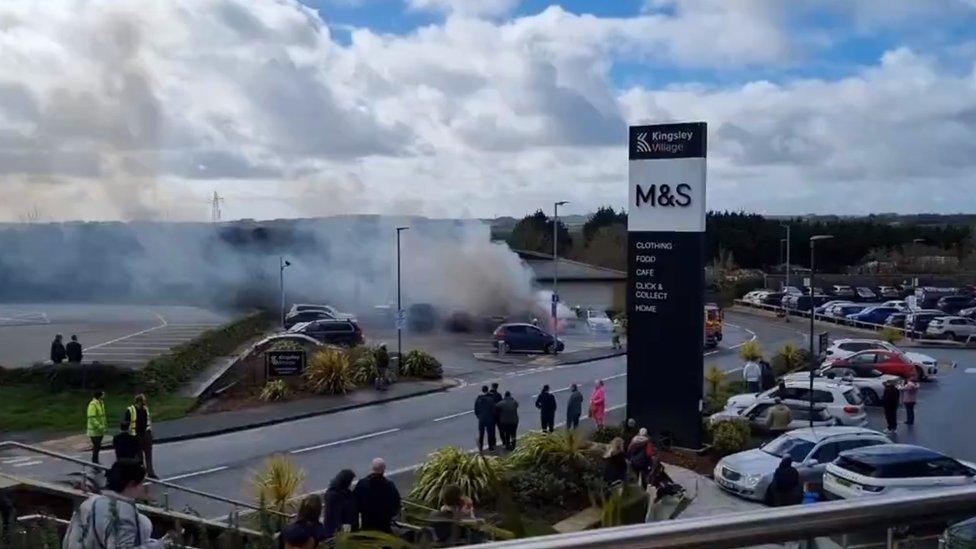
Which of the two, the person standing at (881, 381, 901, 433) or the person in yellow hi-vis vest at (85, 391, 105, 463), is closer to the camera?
the person in yellow hi-vis vest at (85, 391, 105, 463)

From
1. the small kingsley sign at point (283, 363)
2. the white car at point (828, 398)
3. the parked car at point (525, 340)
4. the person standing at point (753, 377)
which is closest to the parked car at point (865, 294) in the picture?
the parked car at point (525, 340)

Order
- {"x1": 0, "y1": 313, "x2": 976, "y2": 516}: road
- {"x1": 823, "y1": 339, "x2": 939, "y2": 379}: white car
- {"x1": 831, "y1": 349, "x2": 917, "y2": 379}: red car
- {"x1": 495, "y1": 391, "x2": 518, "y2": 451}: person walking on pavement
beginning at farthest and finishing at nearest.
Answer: {"x1": 823, "y1": 339, "x2": 939, "y2": 379}: white car < {"x1": 831, "y1": 349, "x2": 917, "y2": 379}: red car < {"x1": 495, "y1": 391, "x2": 518, "y2": 451}: person walking on pavement < {"x1": 0, "y1": 313, "x2": 976, "y2": 516}: road

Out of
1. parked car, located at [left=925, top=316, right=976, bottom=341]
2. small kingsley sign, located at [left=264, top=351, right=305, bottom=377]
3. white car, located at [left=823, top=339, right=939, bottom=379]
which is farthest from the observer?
parked car, located at [left=925, top=316, right=976, bottom=341]

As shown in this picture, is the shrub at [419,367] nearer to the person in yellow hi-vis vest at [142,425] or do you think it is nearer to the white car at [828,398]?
the white car at [828,398]

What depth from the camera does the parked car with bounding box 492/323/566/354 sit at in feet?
140

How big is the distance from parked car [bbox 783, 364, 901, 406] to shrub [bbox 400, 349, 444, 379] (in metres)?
11.3

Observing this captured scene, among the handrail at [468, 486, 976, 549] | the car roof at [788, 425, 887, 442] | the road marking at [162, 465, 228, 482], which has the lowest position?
the road marking at [162, 465, 228, 482]

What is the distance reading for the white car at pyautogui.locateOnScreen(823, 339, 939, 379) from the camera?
3447cm

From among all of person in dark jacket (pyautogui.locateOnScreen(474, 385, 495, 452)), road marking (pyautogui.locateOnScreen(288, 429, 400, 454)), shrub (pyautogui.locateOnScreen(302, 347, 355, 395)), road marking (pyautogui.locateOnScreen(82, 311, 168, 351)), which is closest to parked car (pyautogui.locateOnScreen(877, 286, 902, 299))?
road marking (pyautogui.locateOnScreen(82, 311, 168, 351))

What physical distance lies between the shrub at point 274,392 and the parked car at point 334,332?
11009 mm

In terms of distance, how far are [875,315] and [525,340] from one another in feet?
78.5

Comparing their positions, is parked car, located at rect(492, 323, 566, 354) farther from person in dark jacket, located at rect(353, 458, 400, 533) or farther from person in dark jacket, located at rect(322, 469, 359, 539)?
person in dark jacket, located at rect(353, 458, 400, 533)

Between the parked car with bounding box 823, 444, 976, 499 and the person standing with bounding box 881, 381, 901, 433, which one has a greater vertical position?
the parked car with bounding box 823, 444, 976, 499

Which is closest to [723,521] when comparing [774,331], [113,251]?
[774,331]
